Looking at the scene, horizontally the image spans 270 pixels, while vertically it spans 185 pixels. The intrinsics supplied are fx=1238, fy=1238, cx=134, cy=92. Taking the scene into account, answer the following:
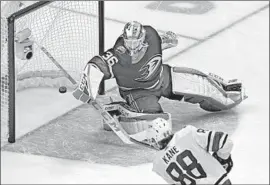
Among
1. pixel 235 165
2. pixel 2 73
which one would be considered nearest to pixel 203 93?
pixel 235 165

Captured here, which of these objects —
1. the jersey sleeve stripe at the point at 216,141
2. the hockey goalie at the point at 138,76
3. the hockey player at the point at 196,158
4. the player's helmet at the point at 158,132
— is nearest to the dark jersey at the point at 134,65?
the hockey goalie at the point at 138,76

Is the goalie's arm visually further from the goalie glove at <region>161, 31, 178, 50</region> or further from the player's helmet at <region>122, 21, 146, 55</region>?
the goalie glove at <region>161, 31, 178, 50</region>

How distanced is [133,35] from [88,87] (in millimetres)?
318

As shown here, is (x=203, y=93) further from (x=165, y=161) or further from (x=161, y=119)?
(x=165, y=161)

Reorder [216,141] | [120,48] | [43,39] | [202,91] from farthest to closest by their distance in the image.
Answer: [43,39] → [202,91] → [120,48] → [216,141]

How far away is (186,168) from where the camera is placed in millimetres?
5098

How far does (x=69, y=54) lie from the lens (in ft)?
21.6

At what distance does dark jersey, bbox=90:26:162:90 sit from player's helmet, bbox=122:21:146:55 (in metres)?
0.08

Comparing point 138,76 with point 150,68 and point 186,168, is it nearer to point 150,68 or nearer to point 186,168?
point 150,68

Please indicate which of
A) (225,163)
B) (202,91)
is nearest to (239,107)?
(202,91)

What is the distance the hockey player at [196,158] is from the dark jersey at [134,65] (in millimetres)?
713

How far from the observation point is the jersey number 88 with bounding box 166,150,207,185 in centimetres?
509

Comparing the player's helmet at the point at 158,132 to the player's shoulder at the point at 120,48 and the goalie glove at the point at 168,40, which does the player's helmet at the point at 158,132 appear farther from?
the goalie glove at the point at 168,40

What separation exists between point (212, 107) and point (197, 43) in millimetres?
1176
